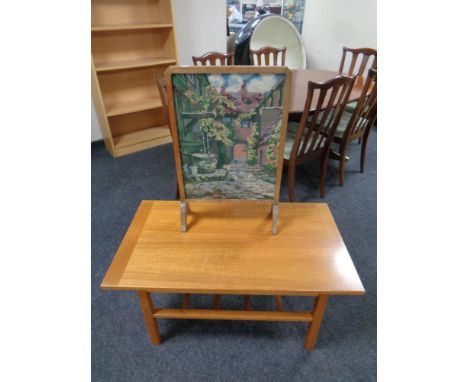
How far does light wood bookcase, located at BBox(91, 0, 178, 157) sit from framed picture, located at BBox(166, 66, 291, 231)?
181 centimetres

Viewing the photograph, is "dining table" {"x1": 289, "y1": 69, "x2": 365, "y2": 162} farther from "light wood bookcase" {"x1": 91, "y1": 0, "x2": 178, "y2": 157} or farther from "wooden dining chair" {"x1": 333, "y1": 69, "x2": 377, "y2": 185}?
"light wood bookcase" {"x1": 91, "y1": 0, "x2": 178, "y2": 157}

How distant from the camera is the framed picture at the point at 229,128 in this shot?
0.84m

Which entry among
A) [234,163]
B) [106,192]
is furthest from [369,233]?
[106,192]

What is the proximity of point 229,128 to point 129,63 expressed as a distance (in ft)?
6.94

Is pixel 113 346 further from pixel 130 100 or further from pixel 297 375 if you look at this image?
pixel 130 100

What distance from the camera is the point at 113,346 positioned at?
127 centimetres

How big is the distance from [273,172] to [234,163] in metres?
0.15

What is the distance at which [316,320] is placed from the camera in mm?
1130

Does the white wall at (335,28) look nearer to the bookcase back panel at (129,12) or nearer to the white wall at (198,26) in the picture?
the white wall at (198,26)

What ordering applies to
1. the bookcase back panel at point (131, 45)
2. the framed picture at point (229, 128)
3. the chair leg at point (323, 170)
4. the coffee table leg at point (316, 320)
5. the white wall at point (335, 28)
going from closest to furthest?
the framed picture at point (229, 128) → the coffee table leg at point (316, 320) → the chair leg at point (323, 170) → the bookcase back panel at point (131, 45) → the white wall at point (335, 28)

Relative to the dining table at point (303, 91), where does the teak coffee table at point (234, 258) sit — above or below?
below

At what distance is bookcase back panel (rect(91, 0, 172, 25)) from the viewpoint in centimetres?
237

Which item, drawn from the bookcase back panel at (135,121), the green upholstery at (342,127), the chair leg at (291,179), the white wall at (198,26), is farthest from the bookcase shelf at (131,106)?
the green upholstery at (342,127)

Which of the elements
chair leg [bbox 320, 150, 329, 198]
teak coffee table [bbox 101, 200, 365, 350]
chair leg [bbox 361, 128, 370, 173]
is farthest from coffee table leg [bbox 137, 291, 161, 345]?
chair leg [bbox 361, 128, 370, 173]
